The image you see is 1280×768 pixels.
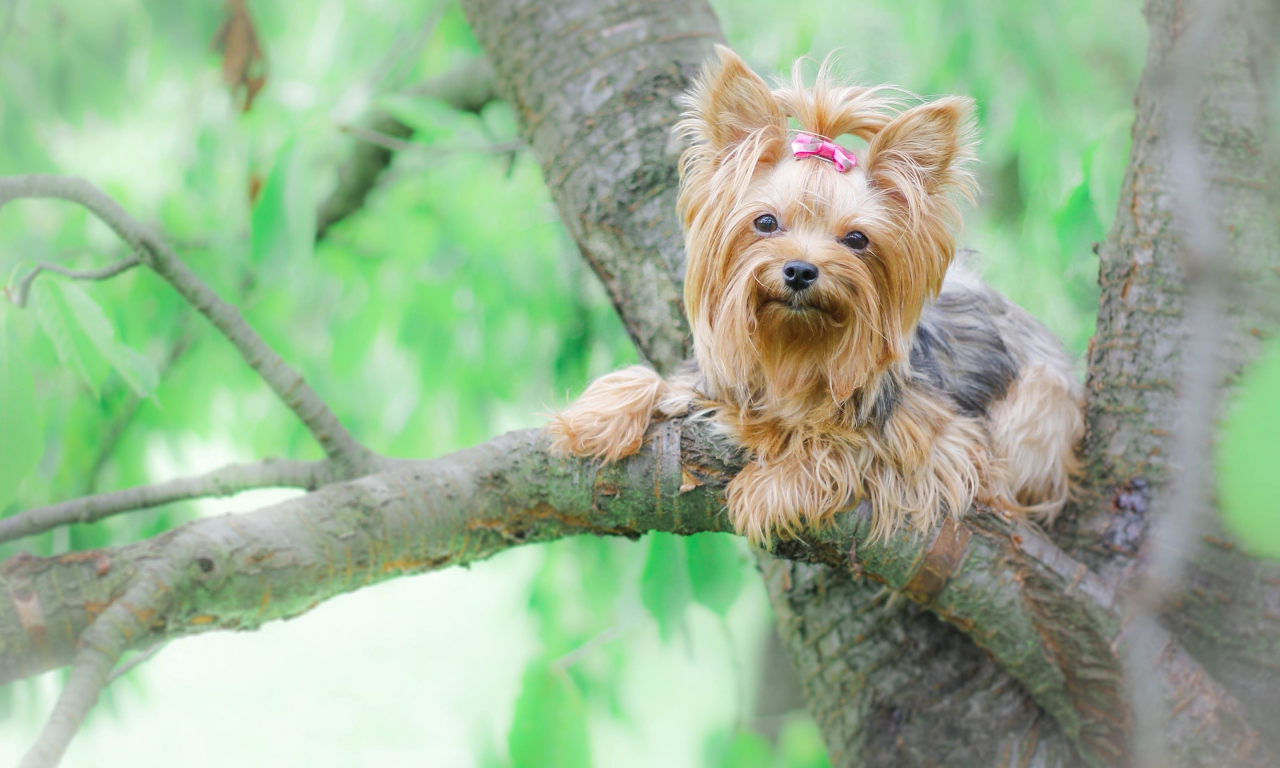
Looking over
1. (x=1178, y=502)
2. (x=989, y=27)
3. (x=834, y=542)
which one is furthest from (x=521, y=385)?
(x=1178, y=502)

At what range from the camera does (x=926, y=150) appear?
2.89m

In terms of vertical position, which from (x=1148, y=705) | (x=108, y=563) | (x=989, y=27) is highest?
(x=989, y=27)

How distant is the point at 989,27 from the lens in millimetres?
4086

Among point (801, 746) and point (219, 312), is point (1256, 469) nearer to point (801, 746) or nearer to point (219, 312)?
point (219, 312)

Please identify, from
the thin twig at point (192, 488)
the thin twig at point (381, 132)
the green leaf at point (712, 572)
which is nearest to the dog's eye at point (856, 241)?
the green leaf at point (712, 572)

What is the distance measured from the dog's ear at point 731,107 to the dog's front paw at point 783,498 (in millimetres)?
1000

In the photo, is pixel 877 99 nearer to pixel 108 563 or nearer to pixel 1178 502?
pixel 1178 502

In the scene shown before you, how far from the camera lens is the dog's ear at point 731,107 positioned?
2.90 metres

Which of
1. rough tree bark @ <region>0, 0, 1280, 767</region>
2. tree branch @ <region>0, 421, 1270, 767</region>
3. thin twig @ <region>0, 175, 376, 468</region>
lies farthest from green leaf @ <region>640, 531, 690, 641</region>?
thin twig @ <region>0, 175, 376, 468</region>

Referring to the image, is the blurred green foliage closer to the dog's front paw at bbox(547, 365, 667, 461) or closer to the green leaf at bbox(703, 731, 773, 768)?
the green leaf at bbox(703, 731, 773, 768)

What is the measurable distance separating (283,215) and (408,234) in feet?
5.61

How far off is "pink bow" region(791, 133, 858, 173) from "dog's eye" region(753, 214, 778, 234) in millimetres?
204

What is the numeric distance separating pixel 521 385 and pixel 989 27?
8.61 feet

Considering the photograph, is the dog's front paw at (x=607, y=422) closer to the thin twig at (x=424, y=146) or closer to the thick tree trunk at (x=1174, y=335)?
the thick tree trunk at (x=1174, y=335)
